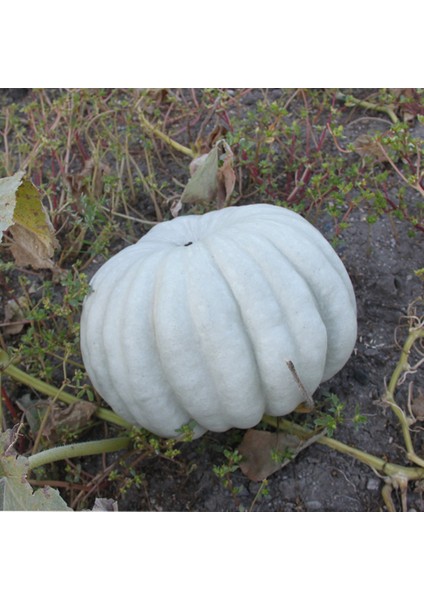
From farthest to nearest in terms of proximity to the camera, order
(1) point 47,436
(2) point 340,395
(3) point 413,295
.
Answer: (3) point 413,295
(2) point 340,395
(1) point 47,436

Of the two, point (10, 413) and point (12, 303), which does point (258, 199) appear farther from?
point (10, 413)

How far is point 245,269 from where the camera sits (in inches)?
53.8

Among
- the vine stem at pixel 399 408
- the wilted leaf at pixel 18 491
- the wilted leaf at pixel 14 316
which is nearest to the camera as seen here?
the wilted leaf at pixel 18 491

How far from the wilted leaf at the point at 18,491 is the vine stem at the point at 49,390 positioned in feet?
1.14

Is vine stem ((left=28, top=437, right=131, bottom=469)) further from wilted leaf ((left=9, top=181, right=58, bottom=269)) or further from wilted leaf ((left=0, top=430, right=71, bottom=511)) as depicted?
wilted leaf ((left=9, top=181, right=58, bottom=269))

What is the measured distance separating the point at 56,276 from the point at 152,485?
0.73 metres

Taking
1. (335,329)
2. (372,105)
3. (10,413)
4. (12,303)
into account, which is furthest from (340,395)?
(372,105)

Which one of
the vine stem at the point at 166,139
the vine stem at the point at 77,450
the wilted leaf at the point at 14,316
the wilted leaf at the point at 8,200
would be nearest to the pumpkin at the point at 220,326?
the vine stem at the point at 77,450

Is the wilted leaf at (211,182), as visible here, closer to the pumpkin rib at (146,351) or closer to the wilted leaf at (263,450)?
the pumpkin rib at (146,351)

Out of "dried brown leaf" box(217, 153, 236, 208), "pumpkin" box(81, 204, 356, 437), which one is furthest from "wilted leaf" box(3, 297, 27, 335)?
"dried brown leaf" box(217, 153, 236, 208)

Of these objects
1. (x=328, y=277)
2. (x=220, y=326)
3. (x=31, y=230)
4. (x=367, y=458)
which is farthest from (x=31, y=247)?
(x=367, y=458)

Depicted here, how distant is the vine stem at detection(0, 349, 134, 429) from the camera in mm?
1634

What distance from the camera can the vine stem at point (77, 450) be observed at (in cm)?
142

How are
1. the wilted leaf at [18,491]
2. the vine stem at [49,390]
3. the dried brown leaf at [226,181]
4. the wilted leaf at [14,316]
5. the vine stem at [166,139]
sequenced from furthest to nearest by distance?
1. the vine stem at [166,139]
2. the wilted leaf at [14,316]
3. the dried brown leaf at [226,181]
4. the vine stem at [49,390]
5. the wilted leaf at [18,491]
